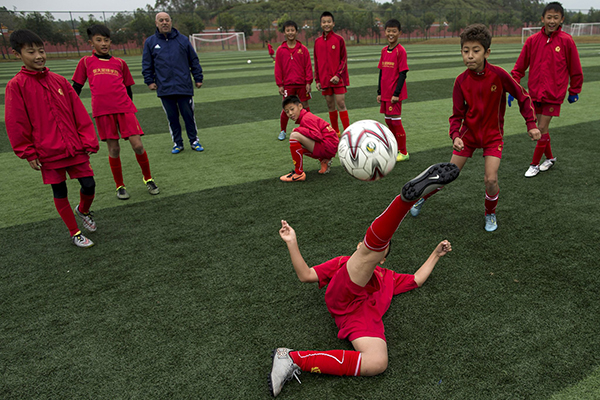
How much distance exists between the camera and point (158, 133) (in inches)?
343

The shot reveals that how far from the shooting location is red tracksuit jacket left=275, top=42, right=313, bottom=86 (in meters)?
7.03

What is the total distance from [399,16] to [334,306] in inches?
2542

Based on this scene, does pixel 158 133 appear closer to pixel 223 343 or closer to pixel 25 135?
pixel 25 135

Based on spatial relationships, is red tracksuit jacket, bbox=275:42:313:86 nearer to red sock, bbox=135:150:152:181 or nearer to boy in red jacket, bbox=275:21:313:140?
boy in red jacket, bbox=275:21:313:140

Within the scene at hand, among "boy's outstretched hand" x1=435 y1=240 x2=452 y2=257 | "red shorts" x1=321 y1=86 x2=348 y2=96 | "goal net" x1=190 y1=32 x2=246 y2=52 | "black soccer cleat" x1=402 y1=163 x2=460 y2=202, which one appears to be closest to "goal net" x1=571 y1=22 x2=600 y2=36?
"goal net" x1=190 y1=32 x2=246 y2=52

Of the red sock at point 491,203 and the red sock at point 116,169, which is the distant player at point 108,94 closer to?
the red sock at point 116,169

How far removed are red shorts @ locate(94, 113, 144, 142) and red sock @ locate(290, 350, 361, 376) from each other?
3773 mm

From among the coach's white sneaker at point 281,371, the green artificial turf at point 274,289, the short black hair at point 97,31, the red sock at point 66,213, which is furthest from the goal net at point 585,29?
the coach's white sneaker at point 281,371

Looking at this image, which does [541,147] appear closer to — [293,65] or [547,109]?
[547,109]

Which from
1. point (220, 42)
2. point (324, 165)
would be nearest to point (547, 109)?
point (324, 165)

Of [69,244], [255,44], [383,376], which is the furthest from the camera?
[255,44]

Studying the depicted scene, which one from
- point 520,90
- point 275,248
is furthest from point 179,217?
point 520,90

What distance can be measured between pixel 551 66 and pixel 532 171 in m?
1.26

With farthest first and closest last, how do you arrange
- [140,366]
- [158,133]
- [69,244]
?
[158,133] → [69,244] → [140,366]
